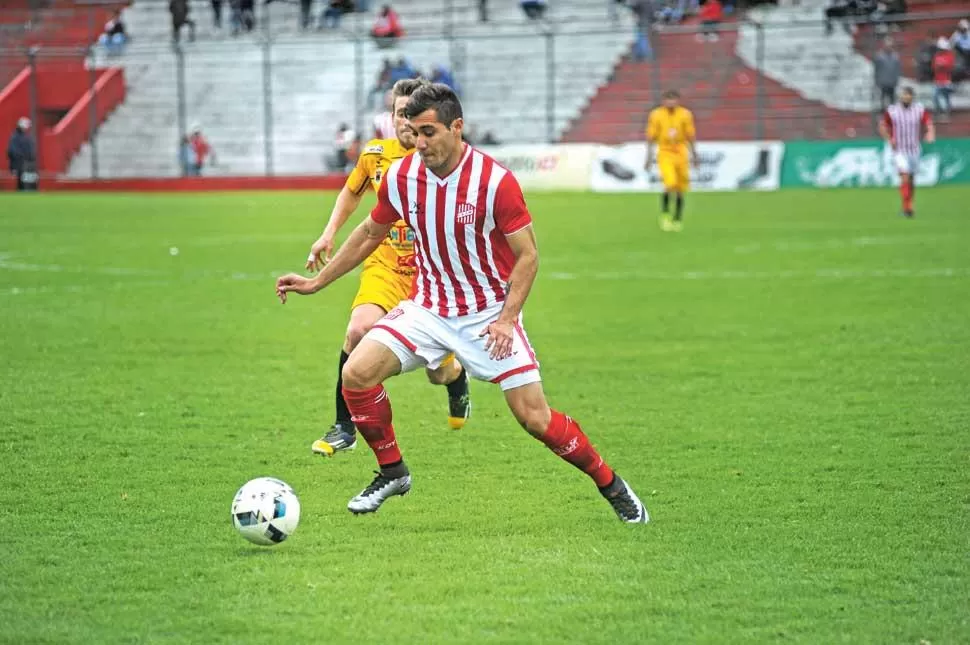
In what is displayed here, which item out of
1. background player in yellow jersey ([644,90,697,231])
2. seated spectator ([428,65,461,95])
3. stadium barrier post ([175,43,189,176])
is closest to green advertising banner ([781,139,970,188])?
seated spectator ([428,65,461,95])

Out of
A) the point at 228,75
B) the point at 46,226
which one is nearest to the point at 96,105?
the point at 228,75

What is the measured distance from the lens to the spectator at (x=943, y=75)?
35250 millimetres

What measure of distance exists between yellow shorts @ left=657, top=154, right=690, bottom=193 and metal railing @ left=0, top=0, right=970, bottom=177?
1148 centimetres

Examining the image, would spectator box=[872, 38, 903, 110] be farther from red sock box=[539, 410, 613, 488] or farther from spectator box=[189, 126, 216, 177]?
red sock box=[539, 410, 613, 488]

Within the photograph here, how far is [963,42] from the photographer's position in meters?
35.4

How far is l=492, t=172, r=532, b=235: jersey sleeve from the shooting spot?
20.9 ft

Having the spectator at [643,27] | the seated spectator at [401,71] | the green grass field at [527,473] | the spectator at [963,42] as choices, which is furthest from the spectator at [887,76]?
the green grass field at [527,473]

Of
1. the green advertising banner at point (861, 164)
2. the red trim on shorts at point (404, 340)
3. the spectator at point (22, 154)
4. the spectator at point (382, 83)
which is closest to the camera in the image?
the red trim on shorts at point (404, 340)

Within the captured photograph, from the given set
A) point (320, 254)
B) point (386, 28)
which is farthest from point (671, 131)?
point (320, 254)

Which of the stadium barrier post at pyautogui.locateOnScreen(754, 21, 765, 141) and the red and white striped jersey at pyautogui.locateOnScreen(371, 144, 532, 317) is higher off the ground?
the red and white striped jersey at pyautogui.locateOnScreen(371, 144, 532, 317)

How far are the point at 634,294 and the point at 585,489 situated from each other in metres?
8.71

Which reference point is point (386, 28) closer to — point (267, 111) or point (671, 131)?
point (267, 111)

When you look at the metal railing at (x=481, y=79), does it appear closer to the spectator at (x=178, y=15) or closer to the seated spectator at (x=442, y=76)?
the seated spectator at (x=442, y=76)

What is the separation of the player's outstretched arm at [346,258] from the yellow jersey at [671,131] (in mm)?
19294
